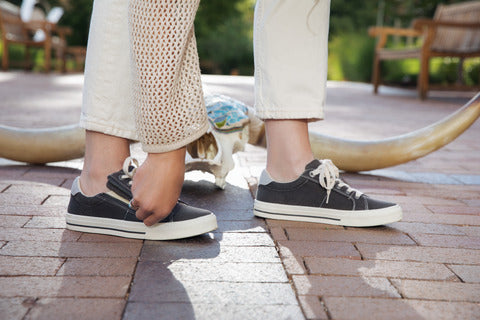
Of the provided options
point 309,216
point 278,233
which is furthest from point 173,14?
point 309,216

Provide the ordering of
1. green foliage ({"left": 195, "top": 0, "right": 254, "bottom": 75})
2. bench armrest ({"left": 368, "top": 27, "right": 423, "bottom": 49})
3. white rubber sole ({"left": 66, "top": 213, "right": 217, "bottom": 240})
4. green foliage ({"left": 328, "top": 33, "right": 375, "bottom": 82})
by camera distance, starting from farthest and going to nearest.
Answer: green foliage ({"left": 195, "top": 0, "right": 254, "bottom": 75}) → green foliage ({"left": 328, "top": 33, "right": 375, "bottom": 82}) → bench armrest ({"left": 368, "top": 27, "right": 423, "bottom": 49}) → white rubber sole ({"left": 66, "top": 213, "right": 217, "bottom": 240})

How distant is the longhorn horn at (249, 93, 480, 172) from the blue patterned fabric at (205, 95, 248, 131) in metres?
0.19

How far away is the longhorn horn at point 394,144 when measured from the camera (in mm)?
2404

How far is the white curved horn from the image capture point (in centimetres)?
237

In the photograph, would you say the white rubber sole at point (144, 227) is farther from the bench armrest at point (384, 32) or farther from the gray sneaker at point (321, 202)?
the bench armrest at point (384, 32)

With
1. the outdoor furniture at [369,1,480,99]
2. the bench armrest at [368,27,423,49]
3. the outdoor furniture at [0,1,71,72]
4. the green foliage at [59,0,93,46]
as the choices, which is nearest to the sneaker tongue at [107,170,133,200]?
the outdoor furniture at [369,1,480,99]

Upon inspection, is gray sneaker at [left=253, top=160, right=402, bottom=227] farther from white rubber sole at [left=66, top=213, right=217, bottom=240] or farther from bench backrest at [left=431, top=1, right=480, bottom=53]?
bench backrest at [left=431, top=1, right=480, bottom=53]

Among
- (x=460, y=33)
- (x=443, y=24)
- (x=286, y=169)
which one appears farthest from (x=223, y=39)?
(x=286, y=169)

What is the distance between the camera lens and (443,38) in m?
9.12

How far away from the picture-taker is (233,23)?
69.8 feet

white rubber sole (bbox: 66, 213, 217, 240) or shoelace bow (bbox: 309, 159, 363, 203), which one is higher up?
shoelace bow (bbox: 309, 159, 363, 203)

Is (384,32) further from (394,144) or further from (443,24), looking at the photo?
(394,144)

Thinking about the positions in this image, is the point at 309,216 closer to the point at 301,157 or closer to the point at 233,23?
the point at 301,157

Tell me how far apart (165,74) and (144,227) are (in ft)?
1.60
